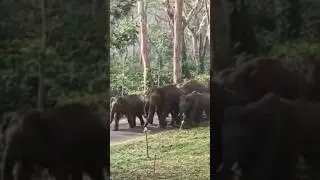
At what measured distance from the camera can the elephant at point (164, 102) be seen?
3795mm

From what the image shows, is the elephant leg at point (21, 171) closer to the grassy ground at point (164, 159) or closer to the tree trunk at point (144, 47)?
the grassy ground at point (164, 159)

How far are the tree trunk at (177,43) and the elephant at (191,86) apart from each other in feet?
0.28

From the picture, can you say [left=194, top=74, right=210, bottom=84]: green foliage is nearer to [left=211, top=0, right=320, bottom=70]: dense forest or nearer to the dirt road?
the dirt road

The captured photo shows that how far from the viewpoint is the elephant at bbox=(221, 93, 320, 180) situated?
2.28 meters

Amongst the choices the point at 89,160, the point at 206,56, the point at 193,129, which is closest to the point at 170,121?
the point at 193,129

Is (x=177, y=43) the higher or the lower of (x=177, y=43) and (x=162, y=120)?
the higher

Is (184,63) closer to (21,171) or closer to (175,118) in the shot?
(175,118)

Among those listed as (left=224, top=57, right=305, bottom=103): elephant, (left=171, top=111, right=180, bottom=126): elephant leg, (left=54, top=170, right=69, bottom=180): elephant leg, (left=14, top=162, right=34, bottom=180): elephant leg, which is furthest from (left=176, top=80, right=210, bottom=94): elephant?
(left=14, top=162, right=34, bottom=180): elephant leg

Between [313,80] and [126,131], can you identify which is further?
[126,131]

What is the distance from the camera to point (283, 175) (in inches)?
91.4

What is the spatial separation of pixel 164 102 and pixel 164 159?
0.66 m

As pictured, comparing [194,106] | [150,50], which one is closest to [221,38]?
[150,50]

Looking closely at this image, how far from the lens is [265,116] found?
7.55 feet

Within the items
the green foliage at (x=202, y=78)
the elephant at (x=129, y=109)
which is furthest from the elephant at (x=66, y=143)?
the green foliage at (x=202, y=78)
